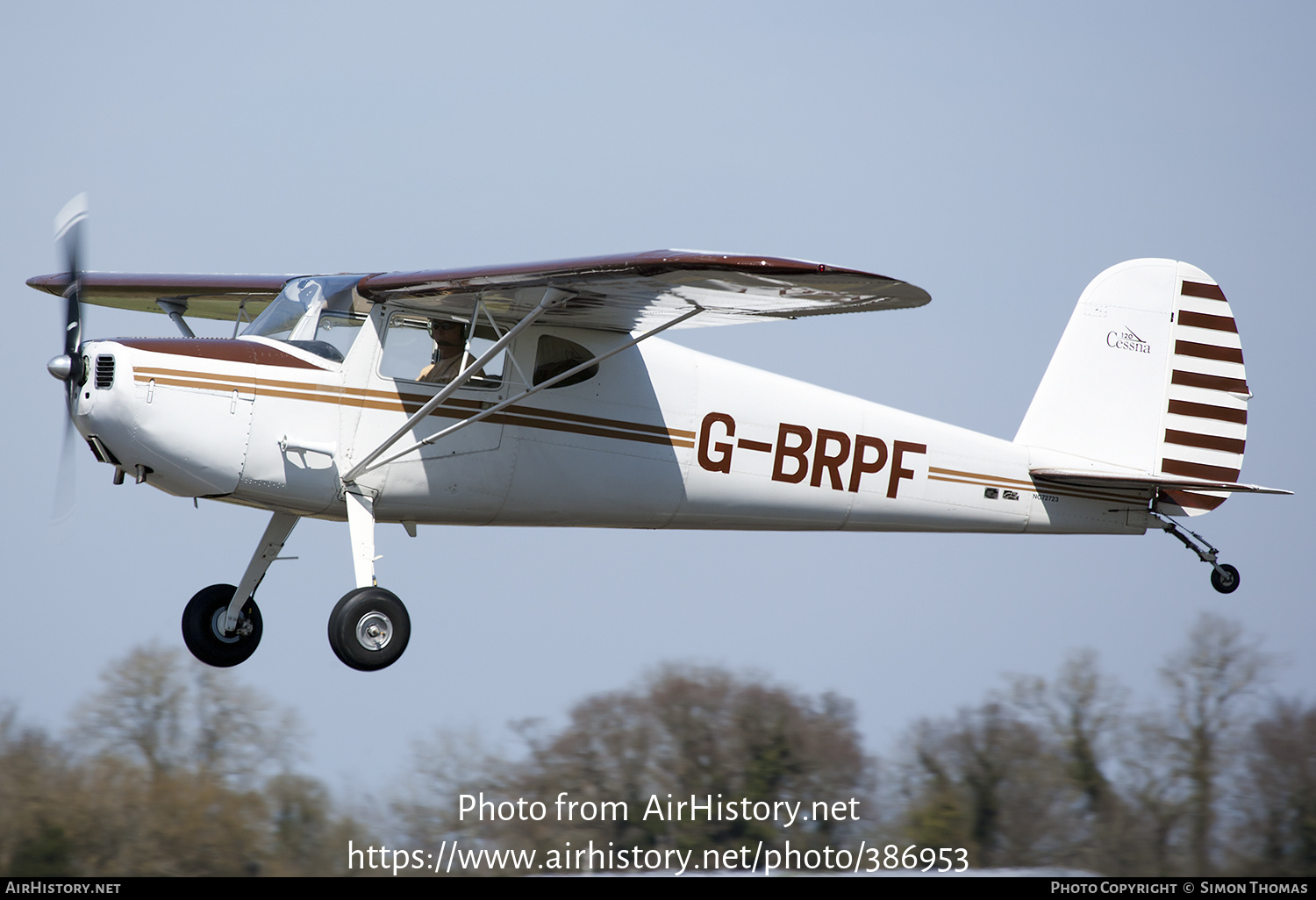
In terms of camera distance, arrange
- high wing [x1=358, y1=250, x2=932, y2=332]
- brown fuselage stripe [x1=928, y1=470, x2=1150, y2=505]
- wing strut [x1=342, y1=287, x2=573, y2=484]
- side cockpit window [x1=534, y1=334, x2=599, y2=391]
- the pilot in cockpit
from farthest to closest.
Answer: brown fuselage stripe [x1=928, y1=470, x2=1150, y2=505], side cockpit window [x1=534, y1=334, x2=599, y2=391], the pilot in cockpit, wing strut [x1=342, y1=287, x2=573, y2=484], high wing [x1=358, y1=250, x2=932, y2=332]

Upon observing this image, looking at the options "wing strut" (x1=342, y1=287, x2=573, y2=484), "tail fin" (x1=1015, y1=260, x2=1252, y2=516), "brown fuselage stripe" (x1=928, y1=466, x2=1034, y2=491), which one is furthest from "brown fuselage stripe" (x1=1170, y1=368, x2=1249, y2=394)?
"wing strut" (x1=342, y1=287, x2=573, y2=484)

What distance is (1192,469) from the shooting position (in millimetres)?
11547

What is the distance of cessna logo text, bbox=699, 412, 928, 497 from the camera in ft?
33.2

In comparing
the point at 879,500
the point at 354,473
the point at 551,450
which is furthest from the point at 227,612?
the point at 879,500

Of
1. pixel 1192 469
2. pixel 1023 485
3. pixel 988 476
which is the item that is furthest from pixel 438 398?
pixel 1192 469

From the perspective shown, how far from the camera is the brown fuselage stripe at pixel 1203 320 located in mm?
11812

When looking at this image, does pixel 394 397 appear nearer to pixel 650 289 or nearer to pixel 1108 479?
pixel 650 289

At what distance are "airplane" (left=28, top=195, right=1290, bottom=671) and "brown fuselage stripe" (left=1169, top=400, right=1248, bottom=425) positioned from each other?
24 millimetres

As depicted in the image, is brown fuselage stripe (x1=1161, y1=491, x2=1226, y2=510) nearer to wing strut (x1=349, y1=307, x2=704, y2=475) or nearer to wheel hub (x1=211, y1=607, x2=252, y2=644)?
wing strut (x1=349, y1=307, x2=704, y2=475)

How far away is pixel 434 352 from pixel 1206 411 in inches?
256

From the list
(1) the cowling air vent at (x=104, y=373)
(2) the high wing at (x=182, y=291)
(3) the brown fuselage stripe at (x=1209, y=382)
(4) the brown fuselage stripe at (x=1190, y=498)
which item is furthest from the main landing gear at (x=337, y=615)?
(3) the brown fuselage stripe at (x=1209, y=382)

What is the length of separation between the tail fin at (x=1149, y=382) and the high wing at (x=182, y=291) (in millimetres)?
6180
